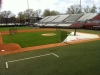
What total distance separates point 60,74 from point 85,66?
195cm

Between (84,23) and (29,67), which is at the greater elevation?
(84,23)

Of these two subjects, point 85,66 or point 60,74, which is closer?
point 60,74

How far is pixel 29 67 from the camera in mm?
8734

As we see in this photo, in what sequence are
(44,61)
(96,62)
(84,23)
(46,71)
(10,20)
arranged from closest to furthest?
(46,71) < (96,62) < (44,61) < (84,23) < (10,20)

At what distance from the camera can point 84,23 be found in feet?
138

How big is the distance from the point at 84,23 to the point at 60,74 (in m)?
36.5

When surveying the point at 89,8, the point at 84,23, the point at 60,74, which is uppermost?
the point at 89,8

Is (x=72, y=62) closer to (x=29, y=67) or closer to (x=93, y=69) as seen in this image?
(x=93, y=69)

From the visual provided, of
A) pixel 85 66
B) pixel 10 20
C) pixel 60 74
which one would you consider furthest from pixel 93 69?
pixel 10 20

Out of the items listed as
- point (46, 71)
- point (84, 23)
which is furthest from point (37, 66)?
point (84, 23)

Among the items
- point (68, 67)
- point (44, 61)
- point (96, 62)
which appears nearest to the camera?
point (68, 67)

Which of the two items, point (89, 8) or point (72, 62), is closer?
point (72, 62)

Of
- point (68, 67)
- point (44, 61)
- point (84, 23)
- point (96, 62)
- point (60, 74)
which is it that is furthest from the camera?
point (84, 23)

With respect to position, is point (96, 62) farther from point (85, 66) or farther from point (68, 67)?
point (68, 67)
